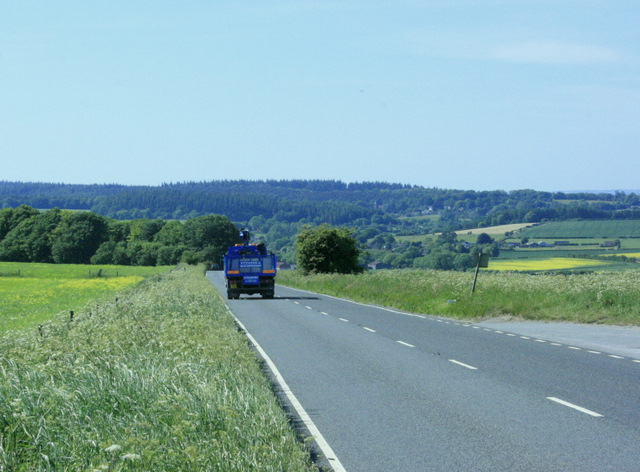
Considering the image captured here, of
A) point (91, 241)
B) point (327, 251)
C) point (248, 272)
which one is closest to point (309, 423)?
point (248, 272)

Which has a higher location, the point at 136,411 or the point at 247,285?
the point at 136,411

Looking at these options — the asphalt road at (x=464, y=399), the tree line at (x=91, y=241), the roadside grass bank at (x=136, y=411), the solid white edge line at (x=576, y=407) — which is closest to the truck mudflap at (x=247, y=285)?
the asphalt road at (x=464, y=399)

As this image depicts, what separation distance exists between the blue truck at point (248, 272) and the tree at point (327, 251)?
26.6 m

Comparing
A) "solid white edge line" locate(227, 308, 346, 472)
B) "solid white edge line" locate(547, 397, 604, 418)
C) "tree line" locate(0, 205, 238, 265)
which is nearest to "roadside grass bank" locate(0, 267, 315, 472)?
"solid white edge line" locate(227, 308, 346, 472)

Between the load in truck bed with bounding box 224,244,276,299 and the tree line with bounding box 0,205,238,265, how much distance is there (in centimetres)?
9559

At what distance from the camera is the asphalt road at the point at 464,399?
7562 millimetres

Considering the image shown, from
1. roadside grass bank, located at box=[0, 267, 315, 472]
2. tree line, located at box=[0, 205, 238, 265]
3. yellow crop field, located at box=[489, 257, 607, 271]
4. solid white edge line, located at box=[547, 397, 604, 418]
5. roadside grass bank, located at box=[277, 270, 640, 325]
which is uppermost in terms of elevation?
roadside grass bank, located at box=[0, 267, 315, 472]

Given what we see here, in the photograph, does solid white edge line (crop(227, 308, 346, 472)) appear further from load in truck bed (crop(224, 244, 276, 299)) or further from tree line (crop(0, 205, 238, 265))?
tree line (crop(0, 205, 238, 265))

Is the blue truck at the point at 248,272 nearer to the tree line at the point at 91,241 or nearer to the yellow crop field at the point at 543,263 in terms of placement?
the yellow crop field at the point at 543,263

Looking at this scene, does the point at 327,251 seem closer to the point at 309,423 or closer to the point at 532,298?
the point at 532,298

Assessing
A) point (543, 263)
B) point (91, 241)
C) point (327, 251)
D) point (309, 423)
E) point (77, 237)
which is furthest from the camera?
point (91, 241)

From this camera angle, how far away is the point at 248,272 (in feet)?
134

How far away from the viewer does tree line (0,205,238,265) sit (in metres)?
133

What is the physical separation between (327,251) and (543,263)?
61.8ft
